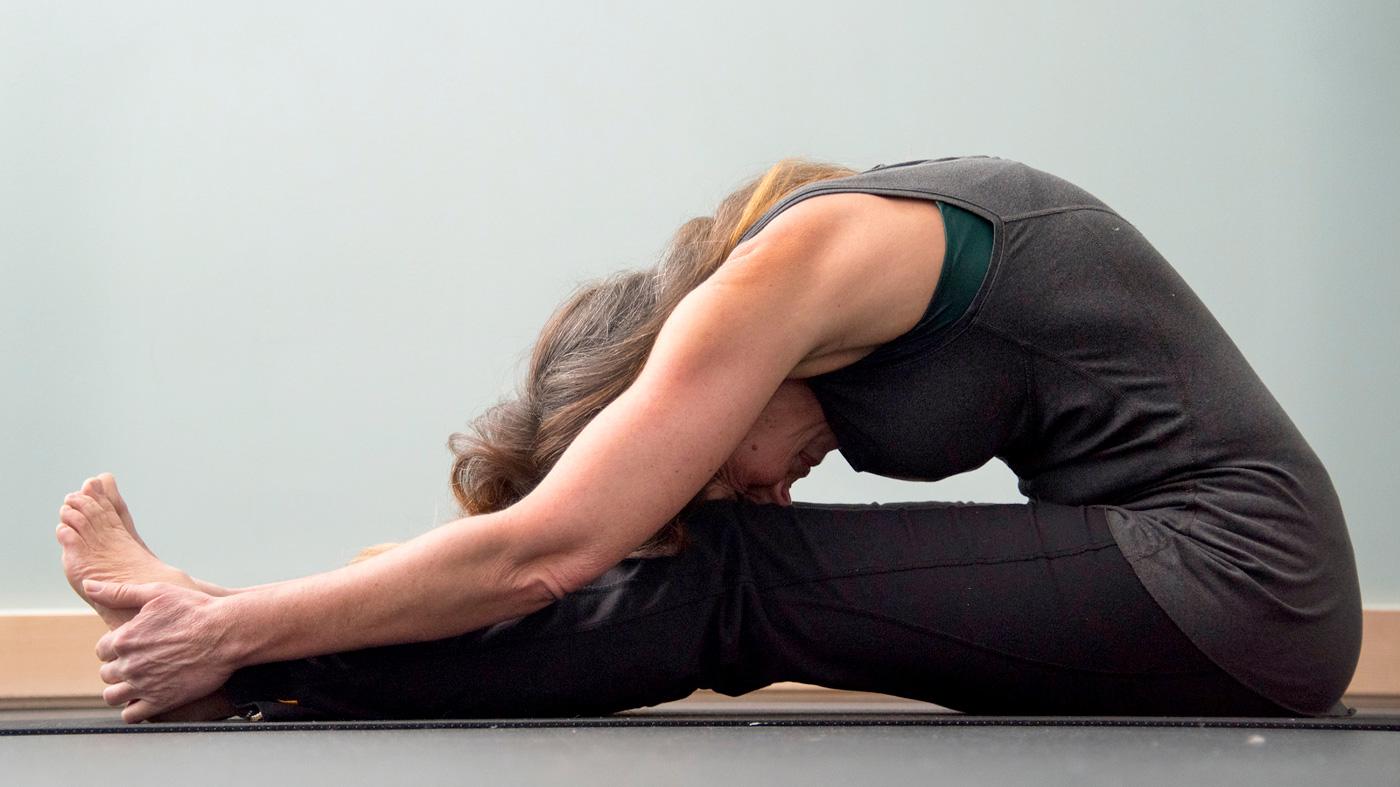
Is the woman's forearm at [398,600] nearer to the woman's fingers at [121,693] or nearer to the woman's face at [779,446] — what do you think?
the woman's fingers at [121,693]

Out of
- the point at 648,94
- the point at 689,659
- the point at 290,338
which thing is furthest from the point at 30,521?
the point at 689,659

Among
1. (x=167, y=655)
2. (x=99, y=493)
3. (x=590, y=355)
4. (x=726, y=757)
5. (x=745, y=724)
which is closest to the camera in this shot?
(x=726, y=757)

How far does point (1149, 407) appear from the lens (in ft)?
3.26

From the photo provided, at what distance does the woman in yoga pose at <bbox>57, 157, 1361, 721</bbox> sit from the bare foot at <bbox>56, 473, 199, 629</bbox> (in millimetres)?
80

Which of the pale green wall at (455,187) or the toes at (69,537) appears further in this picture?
the pale green wall at (455,187)

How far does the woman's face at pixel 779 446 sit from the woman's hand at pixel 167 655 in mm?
484

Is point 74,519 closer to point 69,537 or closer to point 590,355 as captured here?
point 69,537

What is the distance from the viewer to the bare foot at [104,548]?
1.15 metres

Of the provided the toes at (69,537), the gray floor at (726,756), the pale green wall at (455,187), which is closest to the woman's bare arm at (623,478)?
the gray floor at (726,756)

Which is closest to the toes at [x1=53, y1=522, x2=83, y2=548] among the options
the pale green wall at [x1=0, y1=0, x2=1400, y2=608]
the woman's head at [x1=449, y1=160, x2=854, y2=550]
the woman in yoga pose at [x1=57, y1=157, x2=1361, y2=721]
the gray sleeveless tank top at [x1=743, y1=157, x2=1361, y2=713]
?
the woman in yoga pose at [x1=57, y1=157, x2=1361, y2=721]

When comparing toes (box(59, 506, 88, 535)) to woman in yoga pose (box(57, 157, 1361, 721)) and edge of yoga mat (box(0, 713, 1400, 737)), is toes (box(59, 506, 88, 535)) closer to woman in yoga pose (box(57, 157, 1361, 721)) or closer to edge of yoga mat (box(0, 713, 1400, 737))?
woman in yoga pose (box(57, 157, 1361, 721))

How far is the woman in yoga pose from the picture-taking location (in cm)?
95

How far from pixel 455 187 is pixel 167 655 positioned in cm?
137

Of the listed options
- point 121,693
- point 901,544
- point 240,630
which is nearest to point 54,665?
point 121,693
